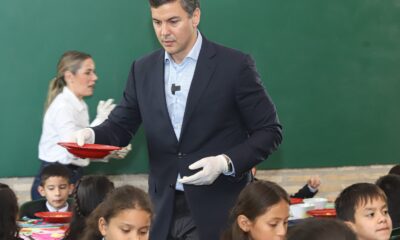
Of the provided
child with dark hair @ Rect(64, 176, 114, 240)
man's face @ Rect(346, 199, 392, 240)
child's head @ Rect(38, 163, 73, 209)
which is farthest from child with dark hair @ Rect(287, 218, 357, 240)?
child's head @ Rect(38, 163, 73, 209)

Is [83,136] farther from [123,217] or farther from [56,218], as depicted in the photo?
[56,218]

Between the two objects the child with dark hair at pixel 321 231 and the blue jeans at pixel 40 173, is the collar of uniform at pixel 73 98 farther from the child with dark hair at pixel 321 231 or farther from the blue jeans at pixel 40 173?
the child with dark hair at pixel 321 231

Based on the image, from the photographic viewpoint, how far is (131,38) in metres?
5.46

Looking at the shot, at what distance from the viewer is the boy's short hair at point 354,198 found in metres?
3.54

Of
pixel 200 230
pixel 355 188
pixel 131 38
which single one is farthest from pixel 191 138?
pixel 131 38

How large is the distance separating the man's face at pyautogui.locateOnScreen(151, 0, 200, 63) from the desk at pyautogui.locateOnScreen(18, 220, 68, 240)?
110 centimetres

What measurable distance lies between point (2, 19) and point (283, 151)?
2081 mm

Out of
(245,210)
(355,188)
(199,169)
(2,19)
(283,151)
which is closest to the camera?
(199,169)

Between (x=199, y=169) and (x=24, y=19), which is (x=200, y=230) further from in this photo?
(x=24, y=19)

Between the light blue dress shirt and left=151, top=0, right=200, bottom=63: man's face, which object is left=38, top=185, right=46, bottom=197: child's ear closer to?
the light blue dress shirt

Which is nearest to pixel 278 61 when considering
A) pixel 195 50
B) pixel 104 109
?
pixel 104 109

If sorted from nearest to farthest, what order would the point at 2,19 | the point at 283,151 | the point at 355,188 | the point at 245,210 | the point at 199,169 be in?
1. the point at 199,169
2. the point at 245,210
3. the point at 355,188
4. the point at 2,19
5. the point at 283,151

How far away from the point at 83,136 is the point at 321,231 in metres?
1.45

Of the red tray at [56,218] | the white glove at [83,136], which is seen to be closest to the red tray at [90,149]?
the white glove at [83,136]
